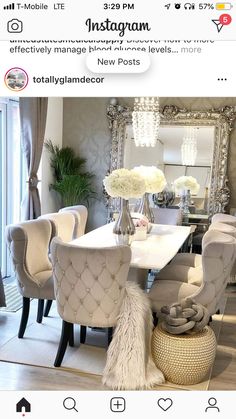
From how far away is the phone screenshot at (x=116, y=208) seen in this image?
0.66m

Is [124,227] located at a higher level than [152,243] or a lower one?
higher

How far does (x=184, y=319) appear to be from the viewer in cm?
197

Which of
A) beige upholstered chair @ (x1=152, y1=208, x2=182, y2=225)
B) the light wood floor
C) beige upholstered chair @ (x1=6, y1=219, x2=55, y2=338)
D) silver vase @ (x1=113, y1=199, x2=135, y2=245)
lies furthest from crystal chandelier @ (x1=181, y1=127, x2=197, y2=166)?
the light wood floor

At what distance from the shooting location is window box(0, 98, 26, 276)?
356 cm

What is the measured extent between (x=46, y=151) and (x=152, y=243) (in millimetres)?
2018

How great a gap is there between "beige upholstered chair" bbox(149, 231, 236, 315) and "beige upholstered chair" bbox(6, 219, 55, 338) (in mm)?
636

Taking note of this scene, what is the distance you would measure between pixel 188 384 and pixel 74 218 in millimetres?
1576

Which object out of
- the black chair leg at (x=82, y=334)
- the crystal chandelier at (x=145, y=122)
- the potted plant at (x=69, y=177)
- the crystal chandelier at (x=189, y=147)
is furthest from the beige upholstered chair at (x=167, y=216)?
the black chair leg at (x=82, y=334)
